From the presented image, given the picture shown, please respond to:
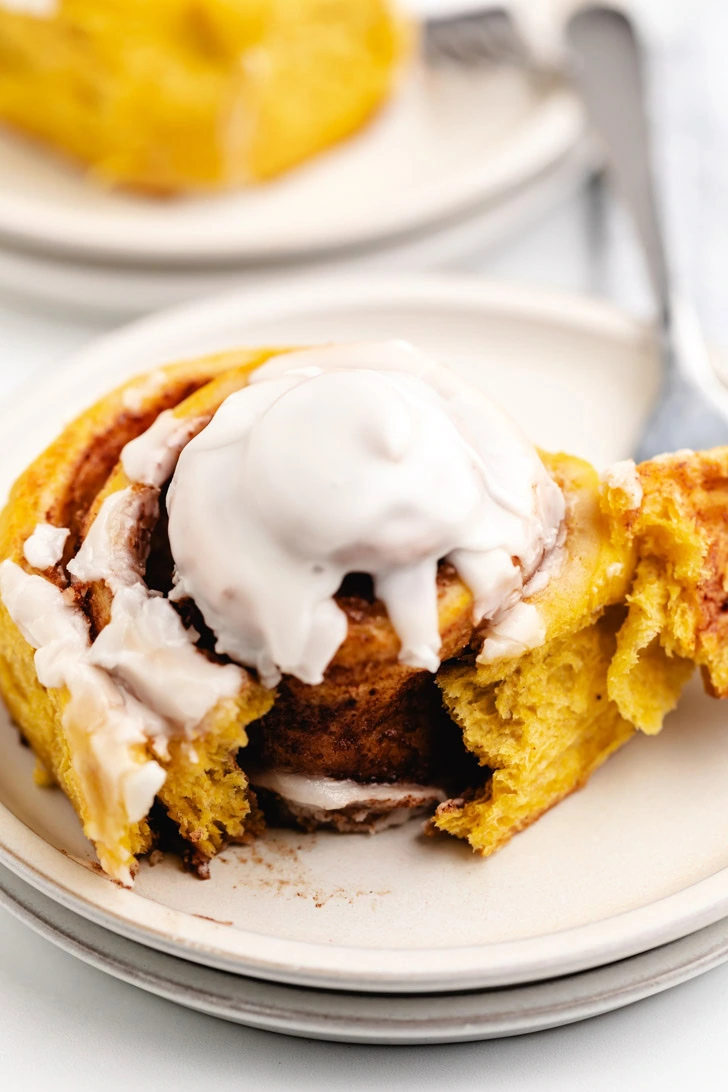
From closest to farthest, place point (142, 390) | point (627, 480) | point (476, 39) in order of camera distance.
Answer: point (627, 480), point (142, 390), point (476, 39)

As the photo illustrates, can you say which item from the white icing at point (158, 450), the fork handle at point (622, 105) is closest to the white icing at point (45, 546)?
the white icing at point (158, 450)

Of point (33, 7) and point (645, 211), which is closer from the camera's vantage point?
point (645, 211)

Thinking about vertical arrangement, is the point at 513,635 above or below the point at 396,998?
above

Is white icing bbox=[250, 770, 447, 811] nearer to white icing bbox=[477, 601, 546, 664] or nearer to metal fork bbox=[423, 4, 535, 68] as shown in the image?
white icing bbox=[477, 601, 546, 664]

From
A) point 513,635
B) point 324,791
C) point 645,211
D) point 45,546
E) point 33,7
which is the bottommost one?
point 324,791

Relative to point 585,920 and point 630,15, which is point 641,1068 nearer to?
point 585,920

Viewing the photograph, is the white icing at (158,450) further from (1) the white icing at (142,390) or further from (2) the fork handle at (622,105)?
(2) the fork handle at (622,105)

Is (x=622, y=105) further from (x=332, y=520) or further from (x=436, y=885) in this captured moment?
(x=436, y=885)

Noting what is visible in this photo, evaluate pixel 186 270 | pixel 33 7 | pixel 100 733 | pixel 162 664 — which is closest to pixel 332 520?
pixel 162 664
